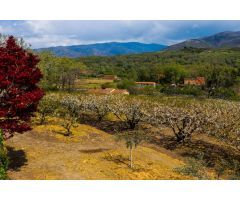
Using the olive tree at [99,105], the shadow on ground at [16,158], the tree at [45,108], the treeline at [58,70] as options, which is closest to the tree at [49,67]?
the treeline at [58,70]

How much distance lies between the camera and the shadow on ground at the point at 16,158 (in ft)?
69.8

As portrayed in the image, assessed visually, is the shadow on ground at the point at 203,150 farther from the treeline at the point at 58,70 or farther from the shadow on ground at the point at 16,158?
the treeline at the point at 58,70

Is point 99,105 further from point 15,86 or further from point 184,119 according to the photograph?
point 15,86

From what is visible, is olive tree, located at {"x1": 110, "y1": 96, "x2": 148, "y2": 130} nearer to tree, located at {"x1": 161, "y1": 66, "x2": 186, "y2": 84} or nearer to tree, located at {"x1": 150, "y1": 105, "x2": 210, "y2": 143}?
tree, located at {"x1": 150, "y1": 105, "x2": 210, "y2": 143}

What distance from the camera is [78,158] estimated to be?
78.2 feet

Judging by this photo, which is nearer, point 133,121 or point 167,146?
point 167,146

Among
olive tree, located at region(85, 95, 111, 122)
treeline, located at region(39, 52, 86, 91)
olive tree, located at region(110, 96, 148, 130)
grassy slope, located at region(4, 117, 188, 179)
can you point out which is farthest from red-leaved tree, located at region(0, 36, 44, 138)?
treeline, located at region(39, 52, 86, 91)

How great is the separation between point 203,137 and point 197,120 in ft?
17.5

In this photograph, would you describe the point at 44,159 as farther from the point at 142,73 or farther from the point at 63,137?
the point at 142,73

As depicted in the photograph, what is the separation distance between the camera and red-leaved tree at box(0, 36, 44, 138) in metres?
18.5

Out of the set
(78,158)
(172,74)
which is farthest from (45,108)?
(172,74)

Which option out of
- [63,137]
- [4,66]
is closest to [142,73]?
[63,137]

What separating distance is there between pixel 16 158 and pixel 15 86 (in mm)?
6208

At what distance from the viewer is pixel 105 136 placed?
3309 cm
